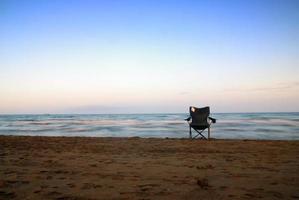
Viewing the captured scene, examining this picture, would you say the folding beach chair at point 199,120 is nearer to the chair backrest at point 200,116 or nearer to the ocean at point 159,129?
the chair backrest at point 200,116

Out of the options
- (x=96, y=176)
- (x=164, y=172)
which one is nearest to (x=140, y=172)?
(x=164, y=172)

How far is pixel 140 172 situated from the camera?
4301 mm

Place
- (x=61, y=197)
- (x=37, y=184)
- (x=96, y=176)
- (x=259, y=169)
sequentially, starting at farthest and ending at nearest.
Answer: (x=259, y=169) < (x=96, y=176) < (x=37, y=184) < (x=61, y=197)

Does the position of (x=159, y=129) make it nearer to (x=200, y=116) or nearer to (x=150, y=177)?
(x=200, y=116)

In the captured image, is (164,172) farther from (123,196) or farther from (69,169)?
(69,169)

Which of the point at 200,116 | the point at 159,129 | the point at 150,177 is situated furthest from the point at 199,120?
the point at 159,129

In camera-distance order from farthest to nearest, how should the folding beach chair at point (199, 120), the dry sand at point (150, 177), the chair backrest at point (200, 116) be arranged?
the chair backrest at point (200, 116)
the folding beach chair at point (199, 120)
the dry sand at point (150, 177)

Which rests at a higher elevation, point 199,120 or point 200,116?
point 200,116

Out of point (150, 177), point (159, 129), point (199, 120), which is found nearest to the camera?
point (150, 177)

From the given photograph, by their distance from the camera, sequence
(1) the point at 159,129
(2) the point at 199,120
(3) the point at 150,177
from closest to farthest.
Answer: (3) the point at 150,177, (2) the point at 199,120, (1) the point at 159,129

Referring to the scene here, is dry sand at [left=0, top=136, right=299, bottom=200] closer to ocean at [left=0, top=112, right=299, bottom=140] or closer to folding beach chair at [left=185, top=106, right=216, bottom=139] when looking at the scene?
folding beach chair at [left=185, top=106, right=216, bottom=139]

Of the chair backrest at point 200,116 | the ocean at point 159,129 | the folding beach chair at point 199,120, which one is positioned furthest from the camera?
the ocean at point 159,129

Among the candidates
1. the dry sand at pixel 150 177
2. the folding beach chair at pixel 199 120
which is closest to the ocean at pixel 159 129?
the folding beach chair at pixel 199 120

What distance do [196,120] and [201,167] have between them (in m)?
6.22
